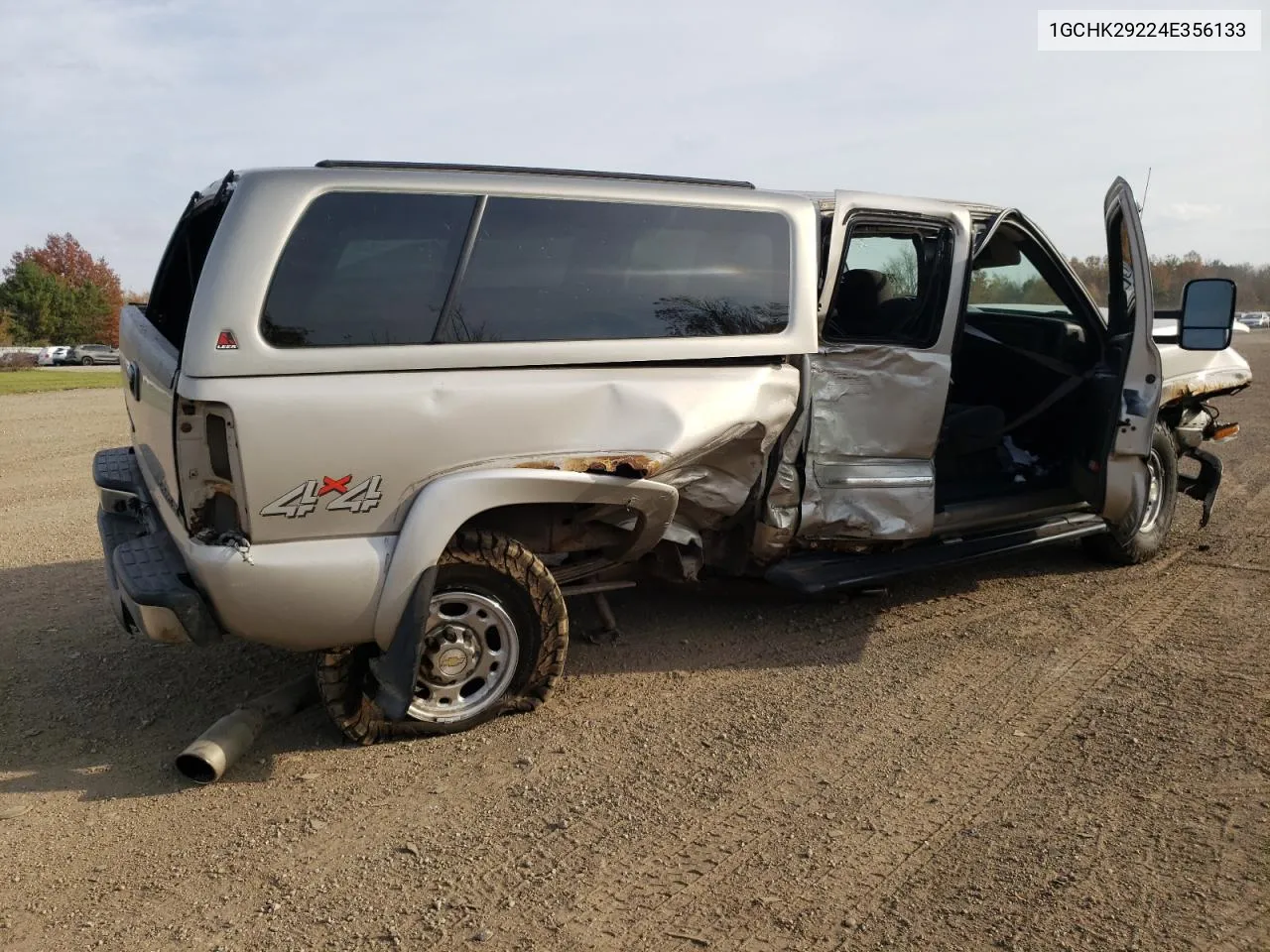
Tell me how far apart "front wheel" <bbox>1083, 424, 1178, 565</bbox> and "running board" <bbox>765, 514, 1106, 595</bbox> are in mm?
351

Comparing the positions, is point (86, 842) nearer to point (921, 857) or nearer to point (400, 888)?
point (400, 888)

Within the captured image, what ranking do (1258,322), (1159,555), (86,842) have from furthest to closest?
(1258,322), (1159,555), (86,842)

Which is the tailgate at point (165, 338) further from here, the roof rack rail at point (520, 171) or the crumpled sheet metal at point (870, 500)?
the crumpled sheet metal at point (870, 500)

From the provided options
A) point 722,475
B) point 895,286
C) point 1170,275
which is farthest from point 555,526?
point 1170,275

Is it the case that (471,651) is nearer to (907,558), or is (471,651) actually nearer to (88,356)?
(907,558)

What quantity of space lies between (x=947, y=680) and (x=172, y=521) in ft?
11.0

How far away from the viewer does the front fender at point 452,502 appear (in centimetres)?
373

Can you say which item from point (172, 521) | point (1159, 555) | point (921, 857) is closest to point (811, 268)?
point (921, 857)

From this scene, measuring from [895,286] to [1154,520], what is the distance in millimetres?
2564

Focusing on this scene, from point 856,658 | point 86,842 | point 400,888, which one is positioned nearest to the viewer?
point 400,888

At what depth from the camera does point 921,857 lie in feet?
10.3

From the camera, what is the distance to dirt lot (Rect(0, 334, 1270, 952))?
2.88 meters

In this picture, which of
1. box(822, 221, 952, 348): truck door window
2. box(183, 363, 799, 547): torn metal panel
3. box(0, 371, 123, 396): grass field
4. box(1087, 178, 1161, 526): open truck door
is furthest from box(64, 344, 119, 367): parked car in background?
box(1087, 178, 1161, 526): open truck door

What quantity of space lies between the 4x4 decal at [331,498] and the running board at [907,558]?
2.18 metres
